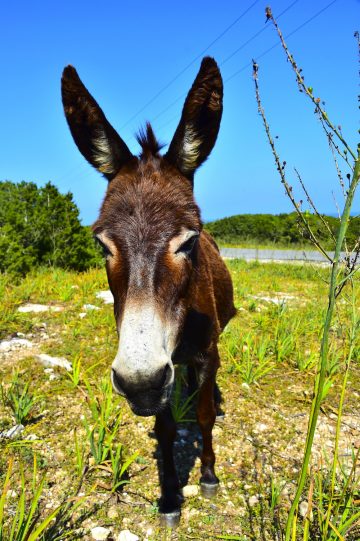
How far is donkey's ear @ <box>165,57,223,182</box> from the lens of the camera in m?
1.89

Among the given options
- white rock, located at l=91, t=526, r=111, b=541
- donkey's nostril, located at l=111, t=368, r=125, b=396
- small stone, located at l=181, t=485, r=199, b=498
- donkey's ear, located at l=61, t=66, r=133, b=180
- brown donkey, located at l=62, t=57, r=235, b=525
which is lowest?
small stone, located at l=181, t=485, r=199, b=498

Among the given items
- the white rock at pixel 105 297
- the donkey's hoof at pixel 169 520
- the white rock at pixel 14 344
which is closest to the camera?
the donkey's hoof at pixel 169 520

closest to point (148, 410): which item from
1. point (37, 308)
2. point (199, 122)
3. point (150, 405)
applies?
point (150, 405)

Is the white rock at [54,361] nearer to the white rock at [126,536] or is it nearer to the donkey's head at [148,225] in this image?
the white rock at [126,536]

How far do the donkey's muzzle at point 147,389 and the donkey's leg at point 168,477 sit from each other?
33.6 inches

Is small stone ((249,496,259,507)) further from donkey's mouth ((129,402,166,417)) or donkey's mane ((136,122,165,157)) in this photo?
donkey's mane ((136,122,165,157))

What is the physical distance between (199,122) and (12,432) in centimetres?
277

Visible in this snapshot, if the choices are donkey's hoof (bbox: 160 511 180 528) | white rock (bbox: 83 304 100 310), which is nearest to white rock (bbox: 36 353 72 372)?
white rock (bbox: 83 304 100 310)

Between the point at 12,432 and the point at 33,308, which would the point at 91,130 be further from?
the point at 33,308

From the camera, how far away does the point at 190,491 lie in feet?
8.34

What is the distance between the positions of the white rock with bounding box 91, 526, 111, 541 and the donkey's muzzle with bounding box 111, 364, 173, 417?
114 cm

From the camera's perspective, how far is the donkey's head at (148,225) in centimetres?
148

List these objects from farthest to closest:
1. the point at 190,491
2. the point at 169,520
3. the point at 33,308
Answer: the point at 33,308
the point at 190,491
the point at 169,520

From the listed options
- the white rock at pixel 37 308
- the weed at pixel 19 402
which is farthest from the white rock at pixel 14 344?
the weed at pixel 19 402
